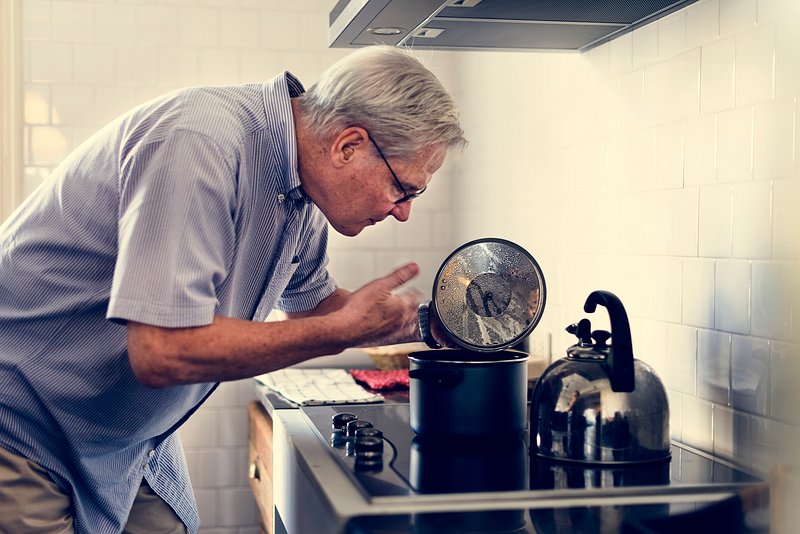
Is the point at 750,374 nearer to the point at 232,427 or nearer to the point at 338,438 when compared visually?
the point at 338,438

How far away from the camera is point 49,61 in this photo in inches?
115

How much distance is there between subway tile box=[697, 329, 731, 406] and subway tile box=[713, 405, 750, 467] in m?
0.02

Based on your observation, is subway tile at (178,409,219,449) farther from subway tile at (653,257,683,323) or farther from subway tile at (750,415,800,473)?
subway tile at (750,415,800,473)

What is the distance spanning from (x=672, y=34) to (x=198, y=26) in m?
1.81

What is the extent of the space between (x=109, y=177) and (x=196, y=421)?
5.79 feet

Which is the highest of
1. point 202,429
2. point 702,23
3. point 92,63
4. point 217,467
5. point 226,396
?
point 92,63

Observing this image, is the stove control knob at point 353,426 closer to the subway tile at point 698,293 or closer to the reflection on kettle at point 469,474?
the reflection on kettle at point 469,474

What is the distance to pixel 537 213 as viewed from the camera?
2.38 metres

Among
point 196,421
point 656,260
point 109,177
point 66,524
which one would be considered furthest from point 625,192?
point 196,421

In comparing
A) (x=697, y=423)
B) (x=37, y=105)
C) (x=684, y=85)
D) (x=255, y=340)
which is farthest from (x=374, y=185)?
(x=37, y=105)

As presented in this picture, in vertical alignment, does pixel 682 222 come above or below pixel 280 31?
below

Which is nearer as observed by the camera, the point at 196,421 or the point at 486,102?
the point at 486,102

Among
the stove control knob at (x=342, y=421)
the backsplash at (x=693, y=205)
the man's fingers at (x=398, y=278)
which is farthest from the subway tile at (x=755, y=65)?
the stove control knob at (x=342, y=421)

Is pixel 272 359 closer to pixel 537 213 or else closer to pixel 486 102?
pixel 537 213
